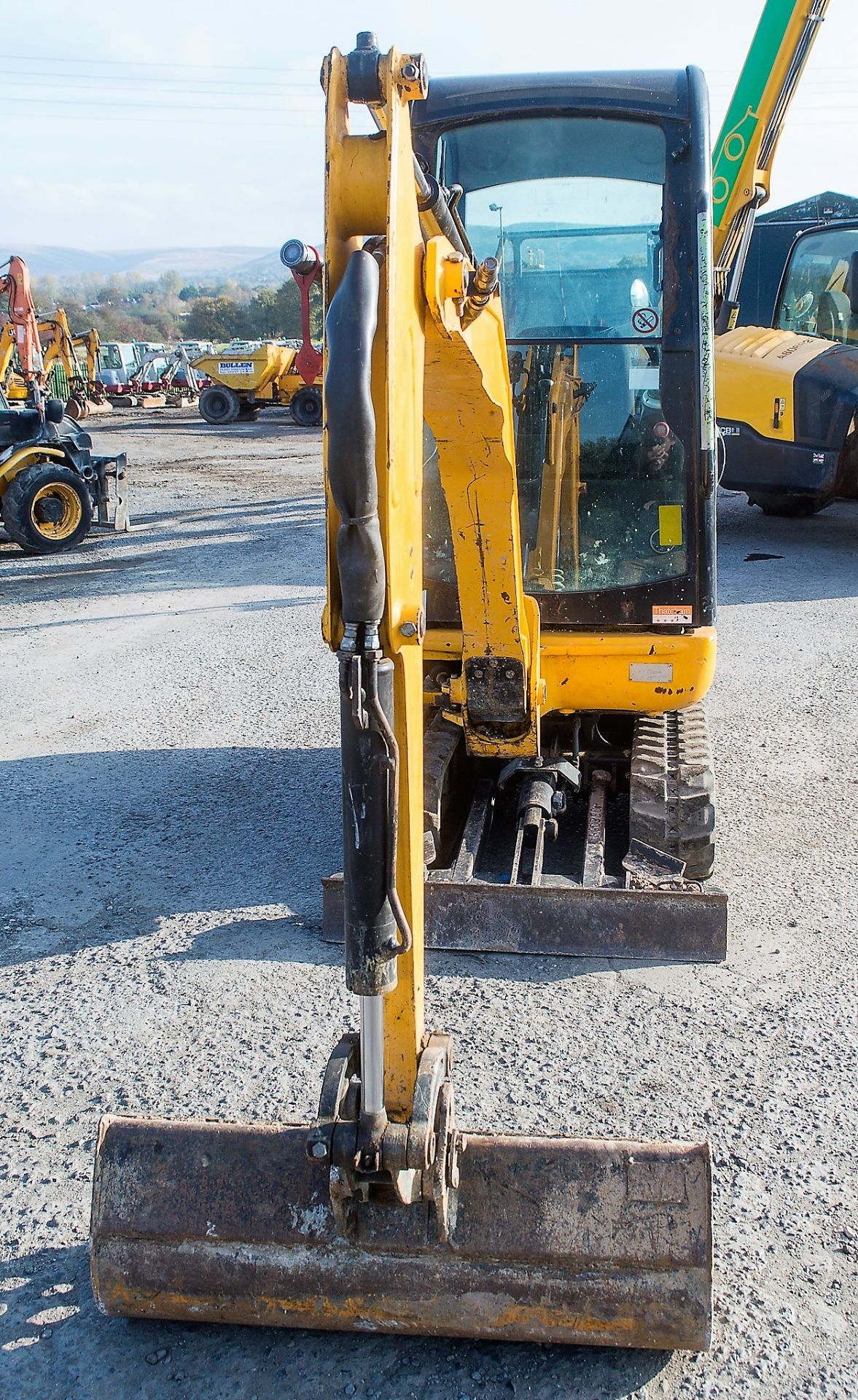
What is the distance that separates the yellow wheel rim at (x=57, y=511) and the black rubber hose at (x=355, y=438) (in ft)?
37.0

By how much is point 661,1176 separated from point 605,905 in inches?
62.8

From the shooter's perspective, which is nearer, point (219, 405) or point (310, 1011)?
point (310, 1011)

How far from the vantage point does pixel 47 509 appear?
1272 cm

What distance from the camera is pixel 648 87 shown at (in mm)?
4219

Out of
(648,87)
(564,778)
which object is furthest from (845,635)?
(648,87)

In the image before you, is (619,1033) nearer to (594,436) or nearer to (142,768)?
(594,436)

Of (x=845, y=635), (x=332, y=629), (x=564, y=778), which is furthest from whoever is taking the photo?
(x=845, y=635)

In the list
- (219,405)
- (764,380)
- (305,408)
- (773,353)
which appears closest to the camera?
(764,380)

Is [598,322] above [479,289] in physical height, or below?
above

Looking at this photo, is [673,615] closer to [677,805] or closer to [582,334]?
[677,805]

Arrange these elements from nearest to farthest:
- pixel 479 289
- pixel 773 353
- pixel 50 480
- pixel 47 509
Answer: pixel 479 289 → pixel 773 353 → pixel 50 480 → pixel 47 509

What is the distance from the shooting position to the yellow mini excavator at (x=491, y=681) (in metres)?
2.18

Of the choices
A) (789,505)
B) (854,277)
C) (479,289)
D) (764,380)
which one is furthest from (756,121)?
(479,289)

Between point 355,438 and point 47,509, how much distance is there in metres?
11.6
